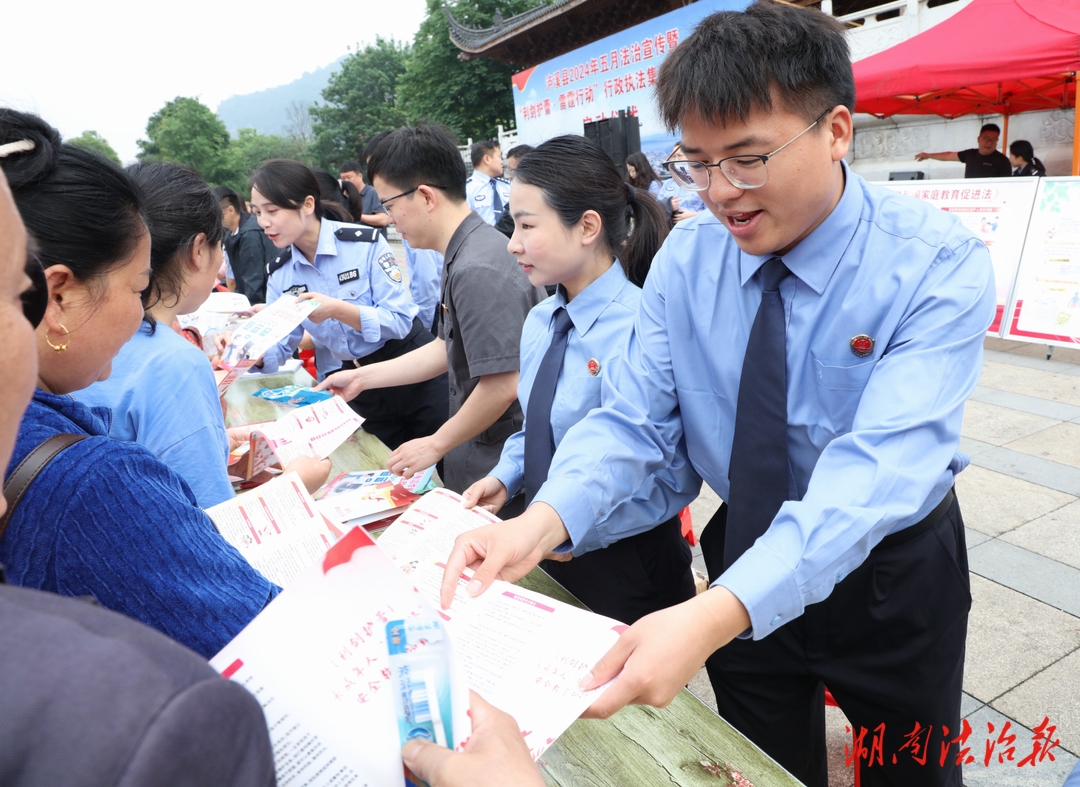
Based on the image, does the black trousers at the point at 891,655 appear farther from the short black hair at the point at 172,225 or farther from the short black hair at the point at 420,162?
the short black hair at the point at 420,162

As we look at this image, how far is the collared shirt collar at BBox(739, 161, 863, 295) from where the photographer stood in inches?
48.6

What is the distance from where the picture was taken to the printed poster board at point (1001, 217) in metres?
5.09

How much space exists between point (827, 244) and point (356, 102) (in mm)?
44552

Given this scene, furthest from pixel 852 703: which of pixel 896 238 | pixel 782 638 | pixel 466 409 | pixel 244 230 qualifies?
pixel 244 230

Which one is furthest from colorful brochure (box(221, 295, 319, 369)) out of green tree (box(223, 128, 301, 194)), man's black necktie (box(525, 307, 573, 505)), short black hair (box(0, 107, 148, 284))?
green tree (box(223, 128, 301, 194))

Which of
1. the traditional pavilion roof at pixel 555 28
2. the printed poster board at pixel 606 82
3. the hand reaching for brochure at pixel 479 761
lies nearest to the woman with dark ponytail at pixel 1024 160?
the printed poster board at pixel 606 82

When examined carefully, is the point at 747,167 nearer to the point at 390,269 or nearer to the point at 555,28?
the point at 390,269

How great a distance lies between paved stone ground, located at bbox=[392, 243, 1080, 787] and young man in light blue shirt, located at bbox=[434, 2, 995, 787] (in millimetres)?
788

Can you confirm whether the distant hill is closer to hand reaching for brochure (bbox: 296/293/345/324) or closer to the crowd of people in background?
the crowd of people in background

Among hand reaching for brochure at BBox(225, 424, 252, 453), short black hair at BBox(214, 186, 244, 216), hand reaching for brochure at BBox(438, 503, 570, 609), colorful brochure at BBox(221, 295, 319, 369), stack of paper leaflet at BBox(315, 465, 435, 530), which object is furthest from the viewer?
short black hair at BBox(214, 186, 244, 216)

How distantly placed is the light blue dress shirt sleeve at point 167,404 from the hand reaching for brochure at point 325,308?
135cm

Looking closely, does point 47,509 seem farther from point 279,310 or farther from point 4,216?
point 279,310

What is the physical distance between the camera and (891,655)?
4.19 ft

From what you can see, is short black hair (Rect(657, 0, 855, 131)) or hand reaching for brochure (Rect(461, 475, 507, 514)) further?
hand reaching for brochure (Rect(461, 475, 507, 514))
